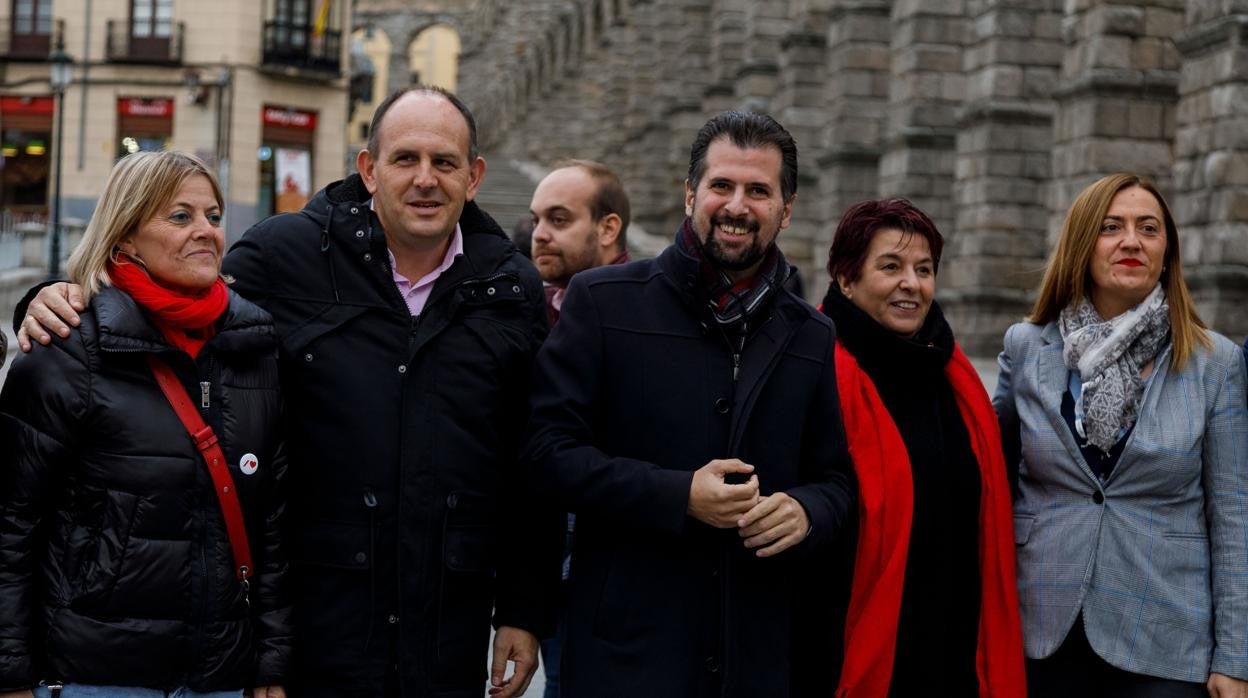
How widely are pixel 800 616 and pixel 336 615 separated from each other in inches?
46.6

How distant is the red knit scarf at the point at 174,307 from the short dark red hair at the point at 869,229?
1.61 meters

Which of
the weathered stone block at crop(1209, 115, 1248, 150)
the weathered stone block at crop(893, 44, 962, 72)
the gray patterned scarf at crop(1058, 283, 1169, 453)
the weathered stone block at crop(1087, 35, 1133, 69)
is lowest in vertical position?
the gray patterned scarf at crop(1058, 283, 1169, 453)

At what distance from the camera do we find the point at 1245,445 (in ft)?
13.7

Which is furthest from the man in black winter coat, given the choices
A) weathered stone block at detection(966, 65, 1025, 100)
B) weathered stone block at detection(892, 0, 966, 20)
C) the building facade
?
the building facade

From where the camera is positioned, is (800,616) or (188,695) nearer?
(188,695)

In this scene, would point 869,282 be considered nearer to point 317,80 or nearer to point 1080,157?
point 1080,157

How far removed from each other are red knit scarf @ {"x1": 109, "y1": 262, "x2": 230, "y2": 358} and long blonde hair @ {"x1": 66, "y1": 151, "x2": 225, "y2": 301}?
0.05 metres

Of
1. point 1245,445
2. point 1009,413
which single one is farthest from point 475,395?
point 1245,445

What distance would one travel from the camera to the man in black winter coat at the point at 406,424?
3729 mm

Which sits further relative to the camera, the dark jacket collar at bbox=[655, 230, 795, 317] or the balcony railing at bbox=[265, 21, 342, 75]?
the balcony railing at bbox=[265, 21, 342, 75]

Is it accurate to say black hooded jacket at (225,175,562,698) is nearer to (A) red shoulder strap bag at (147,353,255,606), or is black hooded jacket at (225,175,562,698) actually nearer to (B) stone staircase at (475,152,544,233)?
(A) red shoulder strap bag at (147,353,255,606)

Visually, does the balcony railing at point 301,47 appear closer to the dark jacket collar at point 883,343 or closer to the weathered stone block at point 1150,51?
the weathered stone block at point 1150,51

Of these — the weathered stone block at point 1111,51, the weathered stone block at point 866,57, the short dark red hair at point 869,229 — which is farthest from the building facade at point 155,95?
the short dark red hair at point 869,229

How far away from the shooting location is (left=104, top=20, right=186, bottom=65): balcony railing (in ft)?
121
